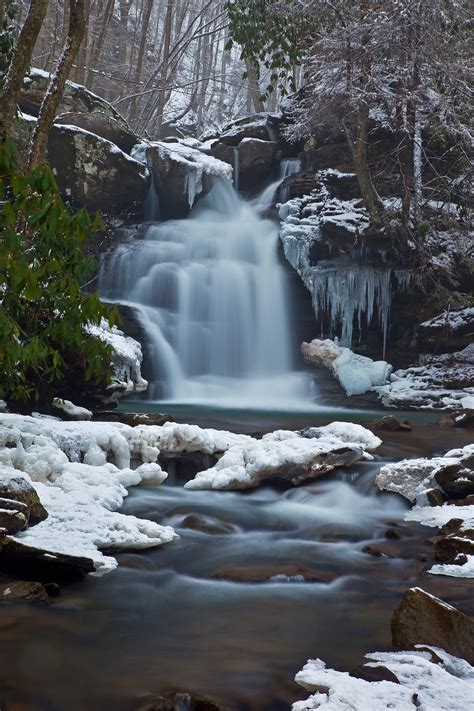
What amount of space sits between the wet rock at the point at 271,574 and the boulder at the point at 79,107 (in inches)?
471

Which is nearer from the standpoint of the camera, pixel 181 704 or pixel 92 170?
pixel 181 704

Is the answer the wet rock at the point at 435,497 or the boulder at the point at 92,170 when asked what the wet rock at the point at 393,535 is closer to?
the wet rock at the point at 435,497

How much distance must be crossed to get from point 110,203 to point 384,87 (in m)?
7.74

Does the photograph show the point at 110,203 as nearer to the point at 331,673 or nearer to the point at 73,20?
the point at 73,20

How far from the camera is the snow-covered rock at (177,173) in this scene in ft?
56.4

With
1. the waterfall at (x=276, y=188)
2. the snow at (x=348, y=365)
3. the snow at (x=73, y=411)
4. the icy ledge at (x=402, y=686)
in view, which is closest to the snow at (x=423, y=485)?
the icy ledge at (x=402, y=686)

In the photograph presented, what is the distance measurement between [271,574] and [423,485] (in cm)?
243

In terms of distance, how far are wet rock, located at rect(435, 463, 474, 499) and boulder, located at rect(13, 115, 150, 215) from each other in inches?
485

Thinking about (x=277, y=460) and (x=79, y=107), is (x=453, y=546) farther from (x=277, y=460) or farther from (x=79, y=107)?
(x=79, y=107)

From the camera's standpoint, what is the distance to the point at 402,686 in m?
2.67

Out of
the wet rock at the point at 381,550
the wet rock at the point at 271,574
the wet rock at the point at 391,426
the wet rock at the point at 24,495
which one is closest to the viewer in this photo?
the wet rock at the point at 271,574

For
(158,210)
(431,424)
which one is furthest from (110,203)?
(431,424)

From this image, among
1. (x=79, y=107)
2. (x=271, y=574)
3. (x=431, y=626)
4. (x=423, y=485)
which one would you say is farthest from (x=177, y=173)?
(x=431, y=626)

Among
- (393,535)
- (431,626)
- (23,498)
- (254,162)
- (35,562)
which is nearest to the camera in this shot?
(431,626)
